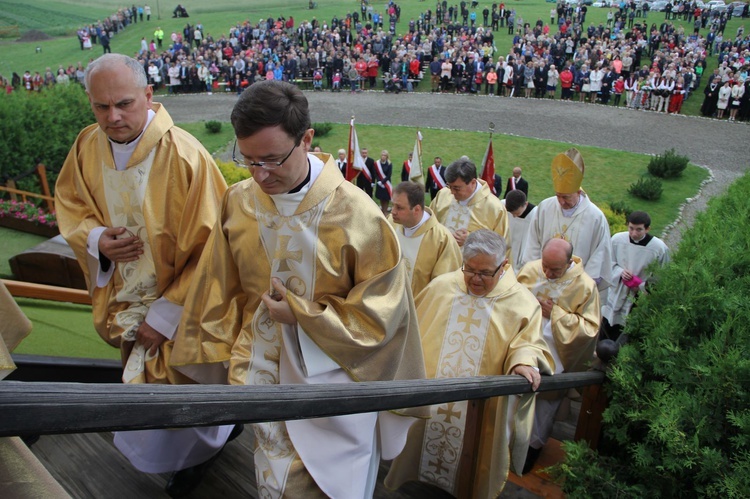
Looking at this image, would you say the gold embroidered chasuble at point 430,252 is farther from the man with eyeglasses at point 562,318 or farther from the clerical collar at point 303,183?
the clerical collar at point 303,183

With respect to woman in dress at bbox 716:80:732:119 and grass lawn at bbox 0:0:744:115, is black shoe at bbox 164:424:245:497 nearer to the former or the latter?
woman in dress at bbox 716:80:732:119

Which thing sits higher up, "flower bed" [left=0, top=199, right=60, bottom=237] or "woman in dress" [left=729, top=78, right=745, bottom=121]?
"flower bed" [left=0, top=199, right=60, bottom=237]

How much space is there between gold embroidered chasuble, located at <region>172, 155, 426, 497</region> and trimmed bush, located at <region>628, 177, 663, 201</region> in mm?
14174

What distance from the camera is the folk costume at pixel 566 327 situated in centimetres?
456

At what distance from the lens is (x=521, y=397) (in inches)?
140

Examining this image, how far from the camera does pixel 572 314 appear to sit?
4.69 m

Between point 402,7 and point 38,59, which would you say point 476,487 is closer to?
point 38,59

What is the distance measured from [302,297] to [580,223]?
4486mm

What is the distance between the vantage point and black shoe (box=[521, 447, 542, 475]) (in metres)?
4.29

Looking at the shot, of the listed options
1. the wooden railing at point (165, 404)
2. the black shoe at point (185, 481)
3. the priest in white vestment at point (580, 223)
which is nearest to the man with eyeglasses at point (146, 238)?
the black shoe at point (185, 481)

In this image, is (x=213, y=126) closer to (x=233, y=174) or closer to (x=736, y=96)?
(x=233, y=174)

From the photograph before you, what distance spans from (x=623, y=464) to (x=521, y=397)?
0.62 m

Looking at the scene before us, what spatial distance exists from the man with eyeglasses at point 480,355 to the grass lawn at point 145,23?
88.0 feet

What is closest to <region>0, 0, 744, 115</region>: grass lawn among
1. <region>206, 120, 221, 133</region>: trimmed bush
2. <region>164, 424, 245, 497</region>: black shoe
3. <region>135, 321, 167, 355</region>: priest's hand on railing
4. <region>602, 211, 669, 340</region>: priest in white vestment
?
<region>206, 120, 221, 133</region>: trimmed bush
